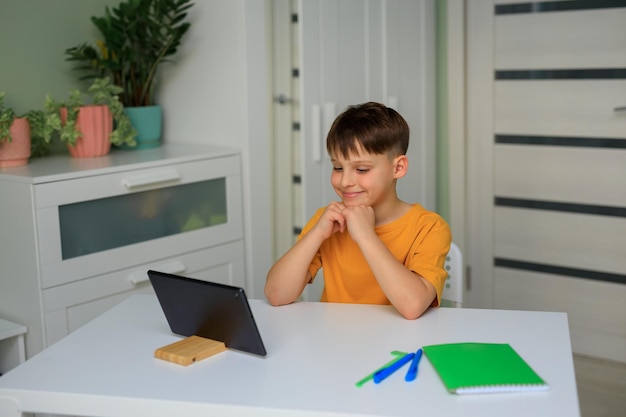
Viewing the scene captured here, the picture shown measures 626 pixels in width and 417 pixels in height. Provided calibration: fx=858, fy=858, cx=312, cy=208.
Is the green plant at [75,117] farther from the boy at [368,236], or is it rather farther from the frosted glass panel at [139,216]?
the boy at [368,236]

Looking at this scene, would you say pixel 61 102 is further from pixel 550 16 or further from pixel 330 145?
pixel 550 16

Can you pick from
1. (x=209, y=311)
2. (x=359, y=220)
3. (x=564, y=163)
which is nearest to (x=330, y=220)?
(x=359, y=220)

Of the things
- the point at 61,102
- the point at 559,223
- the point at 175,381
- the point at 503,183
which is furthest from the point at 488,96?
the point at 175,381

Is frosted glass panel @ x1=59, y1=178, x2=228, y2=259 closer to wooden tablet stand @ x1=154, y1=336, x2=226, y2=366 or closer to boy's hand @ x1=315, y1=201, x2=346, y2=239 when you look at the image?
boy's hand @ x1=315, y1=201, x2=346, y2=239

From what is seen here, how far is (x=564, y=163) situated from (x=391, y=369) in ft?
7.30

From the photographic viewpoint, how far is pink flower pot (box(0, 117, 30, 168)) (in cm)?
288

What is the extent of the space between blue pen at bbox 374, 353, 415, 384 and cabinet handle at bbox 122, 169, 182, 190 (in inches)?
62.1

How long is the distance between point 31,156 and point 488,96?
73.5 inches

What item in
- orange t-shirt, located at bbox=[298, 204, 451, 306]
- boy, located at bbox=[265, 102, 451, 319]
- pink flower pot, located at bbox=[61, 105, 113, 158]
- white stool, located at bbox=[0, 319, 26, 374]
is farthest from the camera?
pink flower pot, located at bbox=[61, 105, 113, 158]

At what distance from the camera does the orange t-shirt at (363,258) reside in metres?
2.00

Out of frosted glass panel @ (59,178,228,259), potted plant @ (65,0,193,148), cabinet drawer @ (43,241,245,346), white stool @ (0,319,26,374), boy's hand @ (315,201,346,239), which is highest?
potted plant @ (65,0,193,148)

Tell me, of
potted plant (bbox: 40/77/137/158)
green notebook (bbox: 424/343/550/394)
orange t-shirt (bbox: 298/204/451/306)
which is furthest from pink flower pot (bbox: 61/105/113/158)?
green notebook (bbox: 424/343/550/394)

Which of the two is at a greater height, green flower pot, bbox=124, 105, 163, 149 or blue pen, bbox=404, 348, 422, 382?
green flower pot, bbox=124, 105, 163, 149

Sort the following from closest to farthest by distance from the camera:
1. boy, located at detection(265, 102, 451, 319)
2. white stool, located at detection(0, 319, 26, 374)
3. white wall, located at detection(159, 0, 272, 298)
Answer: boy, located at detection(265, 102, 451, 319)
white stool, located at detection(0, 319, 26, 374)
white wall, located at detection(159, 0, 272, 298)
